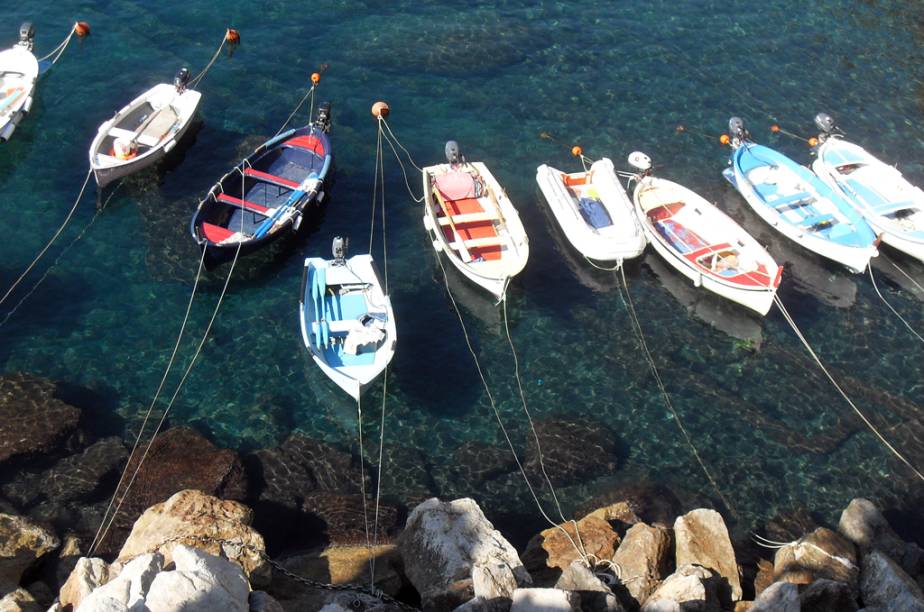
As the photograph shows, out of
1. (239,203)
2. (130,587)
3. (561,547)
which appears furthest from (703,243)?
(130,587)

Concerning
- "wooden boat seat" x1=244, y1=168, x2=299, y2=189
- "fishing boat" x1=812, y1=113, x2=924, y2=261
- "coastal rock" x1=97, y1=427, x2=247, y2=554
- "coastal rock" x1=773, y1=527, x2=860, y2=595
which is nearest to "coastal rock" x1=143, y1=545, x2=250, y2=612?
"coastal rock" x1=97, y1=427, x2=247, y2=554

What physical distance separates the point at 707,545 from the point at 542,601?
290 inches

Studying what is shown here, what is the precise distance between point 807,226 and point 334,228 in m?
20.1

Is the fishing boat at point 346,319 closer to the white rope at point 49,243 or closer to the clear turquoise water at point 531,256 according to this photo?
the clear turquoise water at point 531,256

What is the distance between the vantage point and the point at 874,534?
25984 millimetres

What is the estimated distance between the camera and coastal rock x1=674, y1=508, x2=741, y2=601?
24.0 meters

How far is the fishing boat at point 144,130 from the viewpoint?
1438 inches

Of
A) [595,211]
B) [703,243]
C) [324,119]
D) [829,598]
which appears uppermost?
[324,119]

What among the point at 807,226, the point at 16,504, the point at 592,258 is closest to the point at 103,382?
the point at 16,504

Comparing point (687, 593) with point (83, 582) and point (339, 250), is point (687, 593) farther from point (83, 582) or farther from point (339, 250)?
point (339, 250)

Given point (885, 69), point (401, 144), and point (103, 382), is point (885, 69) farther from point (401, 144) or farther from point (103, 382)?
point (103, 382)

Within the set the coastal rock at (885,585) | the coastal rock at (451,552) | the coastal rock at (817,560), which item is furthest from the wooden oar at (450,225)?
the coastal rock at (885,585)

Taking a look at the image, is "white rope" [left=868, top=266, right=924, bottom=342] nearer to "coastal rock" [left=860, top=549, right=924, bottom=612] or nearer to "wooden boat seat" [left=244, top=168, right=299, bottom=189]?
"coastal rock" [left=860, top=549, right=924, bottom=612]

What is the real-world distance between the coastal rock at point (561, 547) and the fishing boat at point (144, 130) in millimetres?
23229
